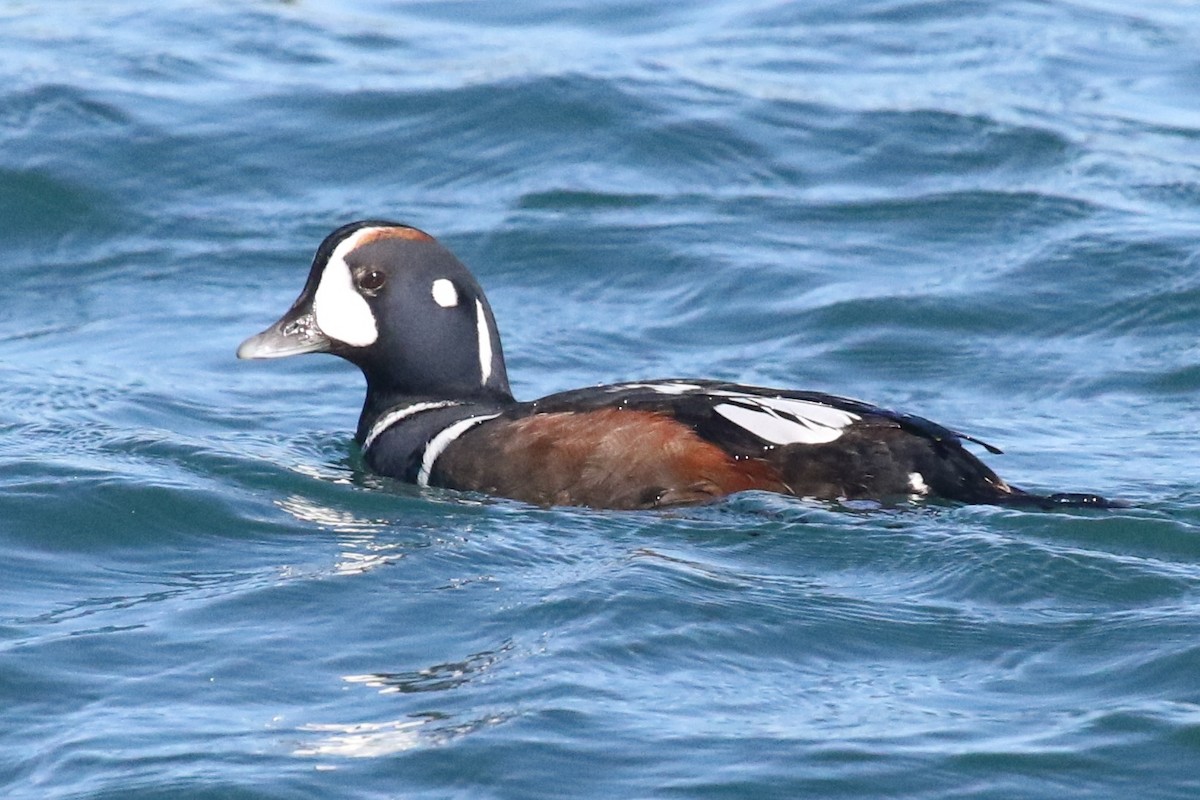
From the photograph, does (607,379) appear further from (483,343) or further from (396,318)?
(396,318)

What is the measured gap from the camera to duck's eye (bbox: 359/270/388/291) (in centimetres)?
831

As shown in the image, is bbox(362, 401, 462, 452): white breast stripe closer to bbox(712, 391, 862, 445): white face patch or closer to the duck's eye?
the duck's eye

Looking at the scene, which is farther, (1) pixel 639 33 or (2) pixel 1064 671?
(1) pixel 639 33

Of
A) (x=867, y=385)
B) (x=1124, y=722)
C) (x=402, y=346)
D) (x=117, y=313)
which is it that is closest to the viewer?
(x=1124, y=722)

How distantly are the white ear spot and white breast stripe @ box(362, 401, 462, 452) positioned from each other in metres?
0.40

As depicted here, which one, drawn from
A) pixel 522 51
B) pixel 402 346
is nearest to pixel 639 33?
pixel 522 51

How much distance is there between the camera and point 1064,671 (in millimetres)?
6215

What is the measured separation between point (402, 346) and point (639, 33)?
350 inches

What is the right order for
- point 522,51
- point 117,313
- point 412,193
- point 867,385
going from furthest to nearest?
1. point 522,51
2. point 412,193
3. point 117,313
4. point 867,385

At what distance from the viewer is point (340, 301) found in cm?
830

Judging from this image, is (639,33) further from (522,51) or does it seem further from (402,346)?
(402,346)

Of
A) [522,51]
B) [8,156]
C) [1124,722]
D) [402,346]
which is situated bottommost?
[1124,722]

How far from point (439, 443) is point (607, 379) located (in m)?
2.30

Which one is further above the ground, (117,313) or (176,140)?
(176,140)
